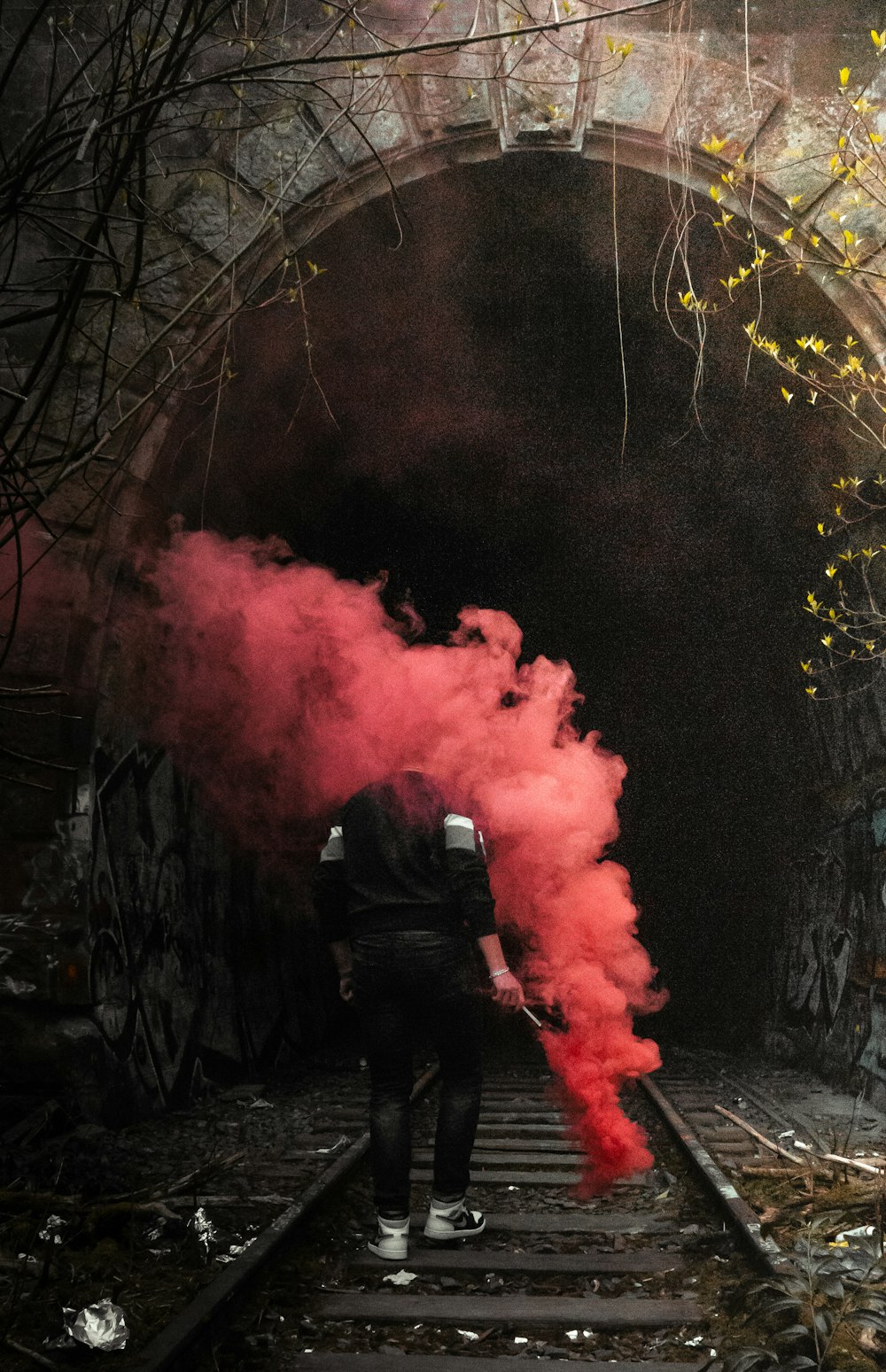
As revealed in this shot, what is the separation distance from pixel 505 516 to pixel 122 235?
18.3 feet

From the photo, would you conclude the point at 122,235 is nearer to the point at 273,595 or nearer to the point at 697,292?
the point at 273,595

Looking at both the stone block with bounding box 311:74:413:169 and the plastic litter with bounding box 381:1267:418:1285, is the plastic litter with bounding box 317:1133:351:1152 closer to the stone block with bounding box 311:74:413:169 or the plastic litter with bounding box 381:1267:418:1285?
the plastic litter with bounding box 381:1267:418:1285

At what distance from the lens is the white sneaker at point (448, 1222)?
4848 millimetres

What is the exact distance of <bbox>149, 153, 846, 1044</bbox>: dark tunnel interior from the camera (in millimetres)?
7488

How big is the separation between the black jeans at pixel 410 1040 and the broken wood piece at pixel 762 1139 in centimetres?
234

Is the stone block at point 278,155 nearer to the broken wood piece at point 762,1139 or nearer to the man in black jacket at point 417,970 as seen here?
the man in black jacket at point 417,970

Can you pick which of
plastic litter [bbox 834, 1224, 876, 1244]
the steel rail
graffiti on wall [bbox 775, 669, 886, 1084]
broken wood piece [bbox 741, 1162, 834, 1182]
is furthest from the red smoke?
graffiti on wall [bbox 775, 669, 886, 1084]

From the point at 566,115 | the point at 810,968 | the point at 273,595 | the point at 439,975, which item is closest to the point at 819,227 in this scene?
the point at 566,115

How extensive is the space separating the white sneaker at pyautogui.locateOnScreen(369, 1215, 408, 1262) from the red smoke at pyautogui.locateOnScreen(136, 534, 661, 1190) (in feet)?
4.68

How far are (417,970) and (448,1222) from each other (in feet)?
4.15

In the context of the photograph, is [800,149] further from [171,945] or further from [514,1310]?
[171,945]

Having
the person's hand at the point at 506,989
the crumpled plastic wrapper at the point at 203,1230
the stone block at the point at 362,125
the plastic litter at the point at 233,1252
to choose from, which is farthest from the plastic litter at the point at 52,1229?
the stone block at the point at 362,125

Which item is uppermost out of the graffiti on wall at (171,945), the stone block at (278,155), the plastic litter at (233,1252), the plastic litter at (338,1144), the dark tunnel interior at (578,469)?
the stone block at (278,155)

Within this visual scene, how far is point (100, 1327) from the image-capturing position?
11.9 feet
